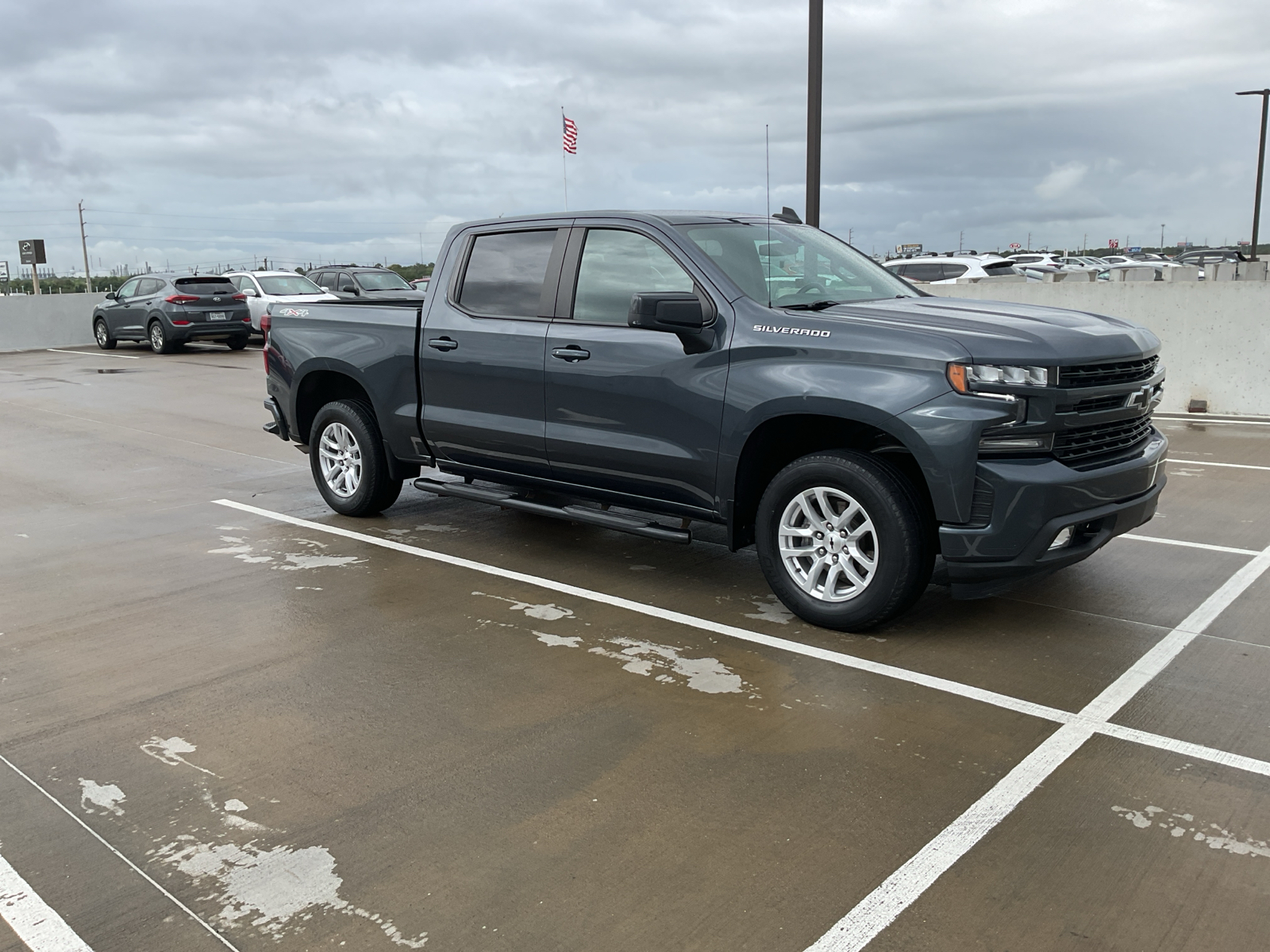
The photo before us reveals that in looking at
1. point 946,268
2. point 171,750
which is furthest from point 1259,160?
point 171,750

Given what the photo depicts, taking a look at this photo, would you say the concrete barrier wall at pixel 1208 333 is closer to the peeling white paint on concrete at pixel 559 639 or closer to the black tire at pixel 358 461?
the black tire at pixel 358 461

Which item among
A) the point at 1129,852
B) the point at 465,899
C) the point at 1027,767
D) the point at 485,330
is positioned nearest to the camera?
the point at 465,899

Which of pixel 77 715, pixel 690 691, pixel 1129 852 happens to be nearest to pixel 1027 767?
pixel 1129 852

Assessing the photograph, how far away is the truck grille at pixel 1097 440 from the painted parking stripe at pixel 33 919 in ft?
13.4

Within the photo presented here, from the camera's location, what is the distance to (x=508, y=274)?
21.6 ft

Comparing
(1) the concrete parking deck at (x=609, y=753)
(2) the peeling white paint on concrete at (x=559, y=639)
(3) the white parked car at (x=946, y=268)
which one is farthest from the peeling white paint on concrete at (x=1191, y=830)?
(3) the white parked car at (x=946, y=268)

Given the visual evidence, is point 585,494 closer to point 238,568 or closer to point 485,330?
point 485,330

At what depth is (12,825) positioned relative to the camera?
3600mm

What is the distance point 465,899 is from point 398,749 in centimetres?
108

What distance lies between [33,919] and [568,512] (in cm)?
367

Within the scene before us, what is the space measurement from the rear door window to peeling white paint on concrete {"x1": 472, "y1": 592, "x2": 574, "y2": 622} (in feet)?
5.38

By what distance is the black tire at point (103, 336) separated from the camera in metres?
25.1

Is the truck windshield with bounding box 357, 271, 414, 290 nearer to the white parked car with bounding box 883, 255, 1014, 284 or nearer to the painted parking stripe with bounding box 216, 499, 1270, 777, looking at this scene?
the white parked car with bounding box 883, 255, 1014, 284

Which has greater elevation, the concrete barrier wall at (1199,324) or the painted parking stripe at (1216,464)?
the concrete barrier wall at (1199,324)
